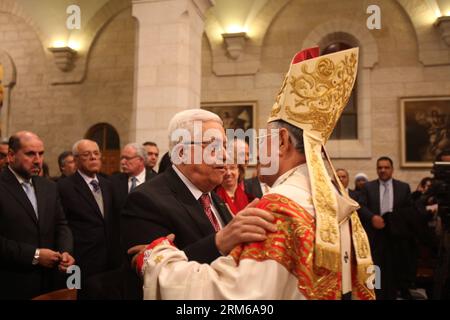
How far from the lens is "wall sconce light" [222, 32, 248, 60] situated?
9.88 meters

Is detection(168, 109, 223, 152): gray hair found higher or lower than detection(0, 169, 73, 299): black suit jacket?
higher

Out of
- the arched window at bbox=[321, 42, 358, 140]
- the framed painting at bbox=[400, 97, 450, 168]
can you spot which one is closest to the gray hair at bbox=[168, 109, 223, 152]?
the framed painting at bbox=[400, 97, 450, 168]

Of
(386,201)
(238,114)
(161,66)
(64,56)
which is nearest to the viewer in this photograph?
(386,201)

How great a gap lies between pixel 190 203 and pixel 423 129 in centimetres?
829

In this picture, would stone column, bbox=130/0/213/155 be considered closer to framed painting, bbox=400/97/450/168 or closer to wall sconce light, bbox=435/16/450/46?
framed painting, bbox=400/97/450/168

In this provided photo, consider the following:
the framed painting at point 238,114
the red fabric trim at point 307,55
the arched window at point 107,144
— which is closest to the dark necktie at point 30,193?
the red fabric trim at point 307,55

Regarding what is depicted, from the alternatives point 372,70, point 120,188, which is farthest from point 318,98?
point 372,70

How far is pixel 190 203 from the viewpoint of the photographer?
2.09m

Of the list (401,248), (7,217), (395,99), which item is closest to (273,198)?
(7,217)

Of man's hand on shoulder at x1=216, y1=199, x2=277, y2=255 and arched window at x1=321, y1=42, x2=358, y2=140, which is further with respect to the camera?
arched window at x1=321, y1=42, x2=358, y2=140

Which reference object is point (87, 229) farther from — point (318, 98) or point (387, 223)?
point (387, 223)

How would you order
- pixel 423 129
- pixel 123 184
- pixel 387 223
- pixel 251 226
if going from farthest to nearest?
pixel 423 129, pixel 387 223, pixel 123 184, pixel 251 226

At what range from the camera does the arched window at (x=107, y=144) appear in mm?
10797

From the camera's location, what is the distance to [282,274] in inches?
57.8
